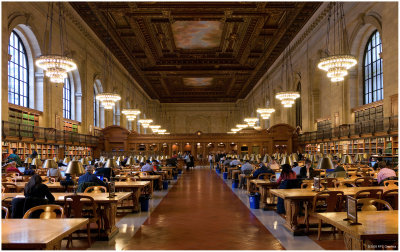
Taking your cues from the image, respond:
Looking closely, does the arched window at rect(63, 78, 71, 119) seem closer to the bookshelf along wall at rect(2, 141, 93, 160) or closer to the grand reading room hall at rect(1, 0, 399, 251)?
the grand reading room hall at rect(1, 0, 399, 251)

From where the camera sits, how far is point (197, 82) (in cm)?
4034

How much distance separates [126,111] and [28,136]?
11.2 m

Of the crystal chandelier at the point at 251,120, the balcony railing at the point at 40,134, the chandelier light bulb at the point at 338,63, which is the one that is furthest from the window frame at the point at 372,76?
the balcony railing at the point at 40,134

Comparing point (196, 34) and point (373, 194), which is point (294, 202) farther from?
point (196, 34)

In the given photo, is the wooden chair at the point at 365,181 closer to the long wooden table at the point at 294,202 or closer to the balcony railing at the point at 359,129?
the long wooden table at the point at 294,202

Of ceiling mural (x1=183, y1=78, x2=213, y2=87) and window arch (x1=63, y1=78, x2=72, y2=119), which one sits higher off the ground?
ceiling mural (x1=183, y1=78, x2=213, y2=87)

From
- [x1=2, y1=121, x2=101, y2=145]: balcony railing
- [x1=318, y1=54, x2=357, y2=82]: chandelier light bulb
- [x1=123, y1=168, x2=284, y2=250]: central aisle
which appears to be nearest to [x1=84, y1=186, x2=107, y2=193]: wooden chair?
[x1=123, y1=168, x2=284, y2=250]: central aisle

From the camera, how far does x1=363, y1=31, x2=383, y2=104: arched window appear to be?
Result: 1823 cm

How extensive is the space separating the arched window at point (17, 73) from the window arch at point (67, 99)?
4513 mm

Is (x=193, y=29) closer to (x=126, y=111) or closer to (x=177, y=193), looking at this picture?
(x=126, y=111)

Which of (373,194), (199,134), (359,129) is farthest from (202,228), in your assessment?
(199,134)

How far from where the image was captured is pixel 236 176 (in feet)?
53.0

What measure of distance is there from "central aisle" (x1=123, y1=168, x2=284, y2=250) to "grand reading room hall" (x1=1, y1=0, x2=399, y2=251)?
0.05 meters

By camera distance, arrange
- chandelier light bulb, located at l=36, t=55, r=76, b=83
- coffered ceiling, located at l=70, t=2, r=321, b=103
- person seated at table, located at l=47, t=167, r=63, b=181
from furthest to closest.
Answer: coffered ceiling, located at l=70, t=2, r=321, b=103 < chandelier light bulb, located at l=36, t=55, r=76, b=83 < person seated at table, located at l=47, t=167, r=63, b=181
